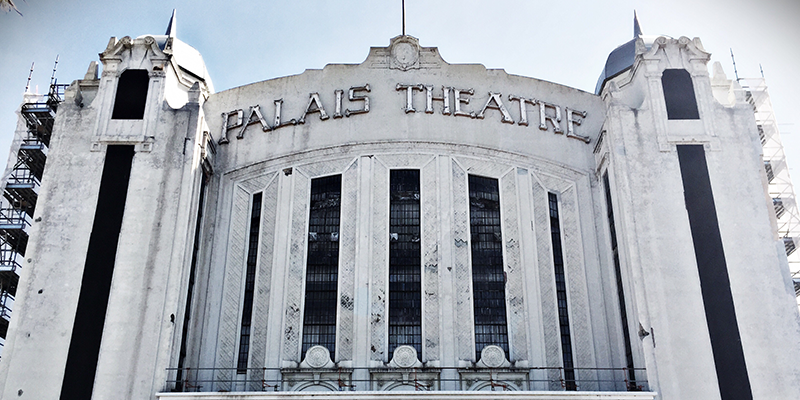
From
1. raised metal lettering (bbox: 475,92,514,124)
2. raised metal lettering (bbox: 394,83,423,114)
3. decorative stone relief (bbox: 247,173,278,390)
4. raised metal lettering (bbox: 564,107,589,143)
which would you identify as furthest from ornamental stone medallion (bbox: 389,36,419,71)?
decorative stone relief (bbox: 247,173,278,390)

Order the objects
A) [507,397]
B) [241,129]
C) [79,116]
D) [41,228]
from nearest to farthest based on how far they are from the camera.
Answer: [507,397]
[41,228]
[79,116]
[241,129]

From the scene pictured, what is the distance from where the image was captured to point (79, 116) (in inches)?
1150

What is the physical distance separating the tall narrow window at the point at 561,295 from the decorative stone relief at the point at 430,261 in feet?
14.2

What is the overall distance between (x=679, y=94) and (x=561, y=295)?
8.65 meters

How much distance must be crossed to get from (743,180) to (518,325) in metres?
9.21

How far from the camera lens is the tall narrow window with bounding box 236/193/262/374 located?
91.7 ft

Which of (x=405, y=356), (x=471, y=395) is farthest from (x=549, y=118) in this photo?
(x=471, y=395)

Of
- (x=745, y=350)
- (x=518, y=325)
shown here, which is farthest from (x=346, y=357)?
(x=745, y=350)

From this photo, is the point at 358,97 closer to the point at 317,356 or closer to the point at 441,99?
the point at 441,99

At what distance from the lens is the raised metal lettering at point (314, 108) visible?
31.6 metres

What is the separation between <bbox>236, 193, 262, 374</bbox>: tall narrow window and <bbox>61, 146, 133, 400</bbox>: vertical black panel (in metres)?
4.73

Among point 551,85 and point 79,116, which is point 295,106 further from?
point 551,85

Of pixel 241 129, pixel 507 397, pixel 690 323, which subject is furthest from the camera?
pixel 241 129

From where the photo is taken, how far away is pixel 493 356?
27250 millimetres
